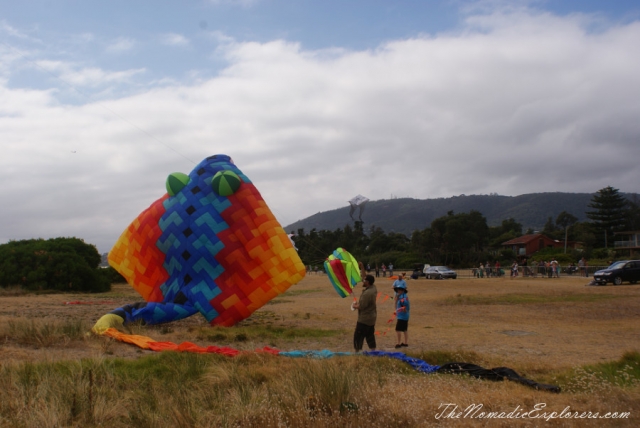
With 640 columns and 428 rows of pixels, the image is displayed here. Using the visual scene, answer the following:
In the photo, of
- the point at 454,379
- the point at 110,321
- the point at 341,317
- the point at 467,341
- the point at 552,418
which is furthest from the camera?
the point at 341,317

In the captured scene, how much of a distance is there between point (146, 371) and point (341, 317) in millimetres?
9886

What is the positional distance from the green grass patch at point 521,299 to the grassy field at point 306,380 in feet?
23.1

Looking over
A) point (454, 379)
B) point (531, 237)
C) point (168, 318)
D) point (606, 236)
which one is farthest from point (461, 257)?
point (454, 379)

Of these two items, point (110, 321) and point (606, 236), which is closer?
point (110, 321)

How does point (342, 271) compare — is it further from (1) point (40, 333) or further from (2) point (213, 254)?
(1) point (40, 333)

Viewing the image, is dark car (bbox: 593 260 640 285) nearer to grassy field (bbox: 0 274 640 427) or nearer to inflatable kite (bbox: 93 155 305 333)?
grassy field (bbox: 0 274 640 427)

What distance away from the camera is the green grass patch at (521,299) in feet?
69.1

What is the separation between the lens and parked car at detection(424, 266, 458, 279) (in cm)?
4284

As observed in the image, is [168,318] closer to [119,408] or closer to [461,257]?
[119,408]

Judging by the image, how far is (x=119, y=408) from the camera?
6309 mm

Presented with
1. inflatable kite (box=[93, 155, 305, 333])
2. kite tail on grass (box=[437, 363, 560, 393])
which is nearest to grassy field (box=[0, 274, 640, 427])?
kite tail on grass (box=[437, 363, 560, 393])

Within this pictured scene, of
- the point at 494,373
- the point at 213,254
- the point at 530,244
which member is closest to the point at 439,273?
the point at 213,254

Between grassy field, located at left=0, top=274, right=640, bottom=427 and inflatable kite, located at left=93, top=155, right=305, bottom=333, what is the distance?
75cm

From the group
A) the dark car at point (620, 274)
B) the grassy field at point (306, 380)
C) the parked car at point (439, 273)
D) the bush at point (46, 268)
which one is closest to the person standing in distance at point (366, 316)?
the grassy field at point (306, 380)
